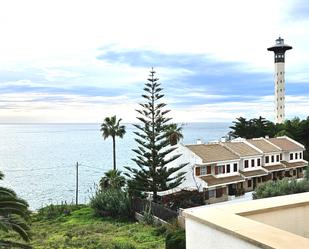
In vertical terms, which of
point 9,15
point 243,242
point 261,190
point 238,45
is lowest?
point 261,190

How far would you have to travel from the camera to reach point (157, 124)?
82.6 ft

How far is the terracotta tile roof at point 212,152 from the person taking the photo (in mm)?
25377

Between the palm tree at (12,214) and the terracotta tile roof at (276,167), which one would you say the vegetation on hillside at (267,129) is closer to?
the terracotta tile roof at (276,167)

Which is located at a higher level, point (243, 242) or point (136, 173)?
point (243, 242)

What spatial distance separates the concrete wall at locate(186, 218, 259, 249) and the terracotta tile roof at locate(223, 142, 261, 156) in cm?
2620

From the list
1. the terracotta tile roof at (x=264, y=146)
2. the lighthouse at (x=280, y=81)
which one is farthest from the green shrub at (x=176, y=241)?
the lighthouse at (x=280, y=81)

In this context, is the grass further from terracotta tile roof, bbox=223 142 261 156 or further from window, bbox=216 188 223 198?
terracotta tile roof, bbox=223 142 261 156

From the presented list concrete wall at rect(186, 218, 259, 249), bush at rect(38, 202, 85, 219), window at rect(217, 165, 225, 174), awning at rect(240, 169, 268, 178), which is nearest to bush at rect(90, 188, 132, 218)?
bush at rect(38, 202, 85, 219)

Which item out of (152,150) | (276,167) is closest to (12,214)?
(152,150)

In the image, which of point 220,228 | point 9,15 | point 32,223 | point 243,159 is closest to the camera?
point 220,228

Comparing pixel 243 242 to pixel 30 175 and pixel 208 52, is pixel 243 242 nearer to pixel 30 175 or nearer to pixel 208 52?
pixel 208 52

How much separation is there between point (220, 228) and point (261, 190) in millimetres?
17736

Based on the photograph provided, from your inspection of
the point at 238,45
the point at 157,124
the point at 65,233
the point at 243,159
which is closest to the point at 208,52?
the point at 238,45

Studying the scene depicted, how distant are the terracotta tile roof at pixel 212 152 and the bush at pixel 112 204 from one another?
219 inches
